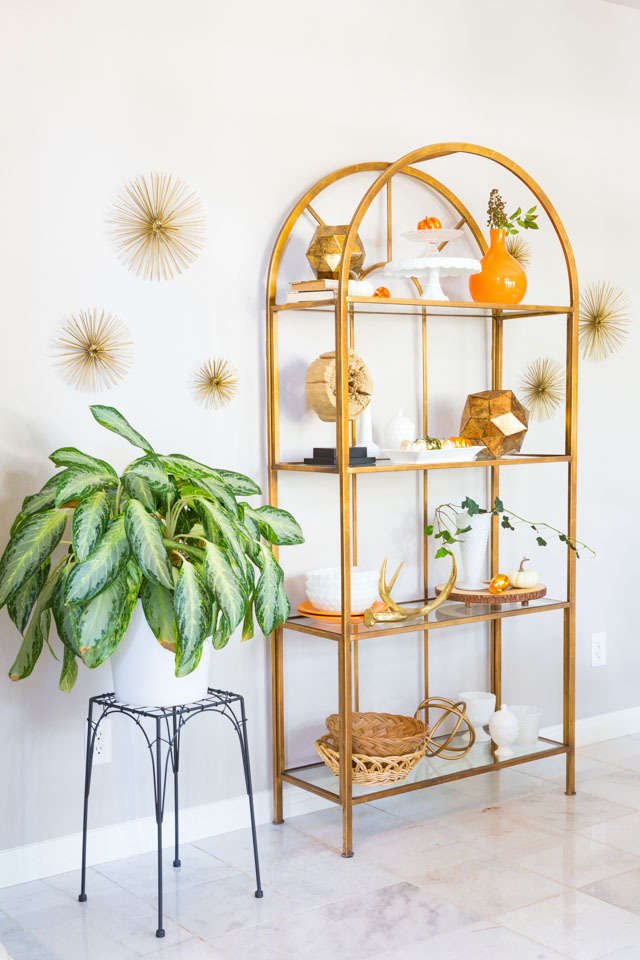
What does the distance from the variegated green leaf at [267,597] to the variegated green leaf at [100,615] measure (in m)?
0.34

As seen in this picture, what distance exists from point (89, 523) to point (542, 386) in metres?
1.83

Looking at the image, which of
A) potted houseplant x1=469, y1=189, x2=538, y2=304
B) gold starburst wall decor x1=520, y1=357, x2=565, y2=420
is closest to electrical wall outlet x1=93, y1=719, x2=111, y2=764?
potted houseplant x1=469, y1=189, x2=538, y2=304

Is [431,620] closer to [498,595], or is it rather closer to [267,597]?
[498,595]

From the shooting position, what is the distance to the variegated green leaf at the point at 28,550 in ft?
7.14

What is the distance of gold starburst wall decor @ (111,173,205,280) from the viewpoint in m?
2.63

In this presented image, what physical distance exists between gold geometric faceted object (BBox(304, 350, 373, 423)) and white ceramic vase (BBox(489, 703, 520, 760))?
1023mm

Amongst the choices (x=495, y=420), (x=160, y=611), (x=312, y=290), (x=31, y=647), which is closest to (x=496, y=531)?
(x=495, y=420)

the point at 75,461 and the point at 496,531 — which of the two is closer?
the point at 75,461

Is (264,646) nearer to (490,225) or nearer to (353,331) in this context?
(353,331)

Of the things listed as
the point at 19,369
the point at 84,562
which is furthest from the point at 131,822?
the point at 19,369

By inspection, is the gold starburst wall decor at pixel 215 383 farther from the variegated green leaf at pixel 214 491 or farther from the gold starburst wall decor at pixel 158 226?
the variegated green leaf at pixel 214 491

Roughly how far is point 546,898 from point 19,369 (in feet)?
5.79

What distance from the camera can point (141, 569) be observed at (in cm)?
207

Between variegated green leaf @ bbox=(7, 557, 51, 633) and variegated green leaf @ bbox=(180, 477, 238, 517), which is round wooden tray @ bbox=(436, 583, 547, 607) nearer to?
variegated green leaf @ bbox=(180, 477, 238, 517)
